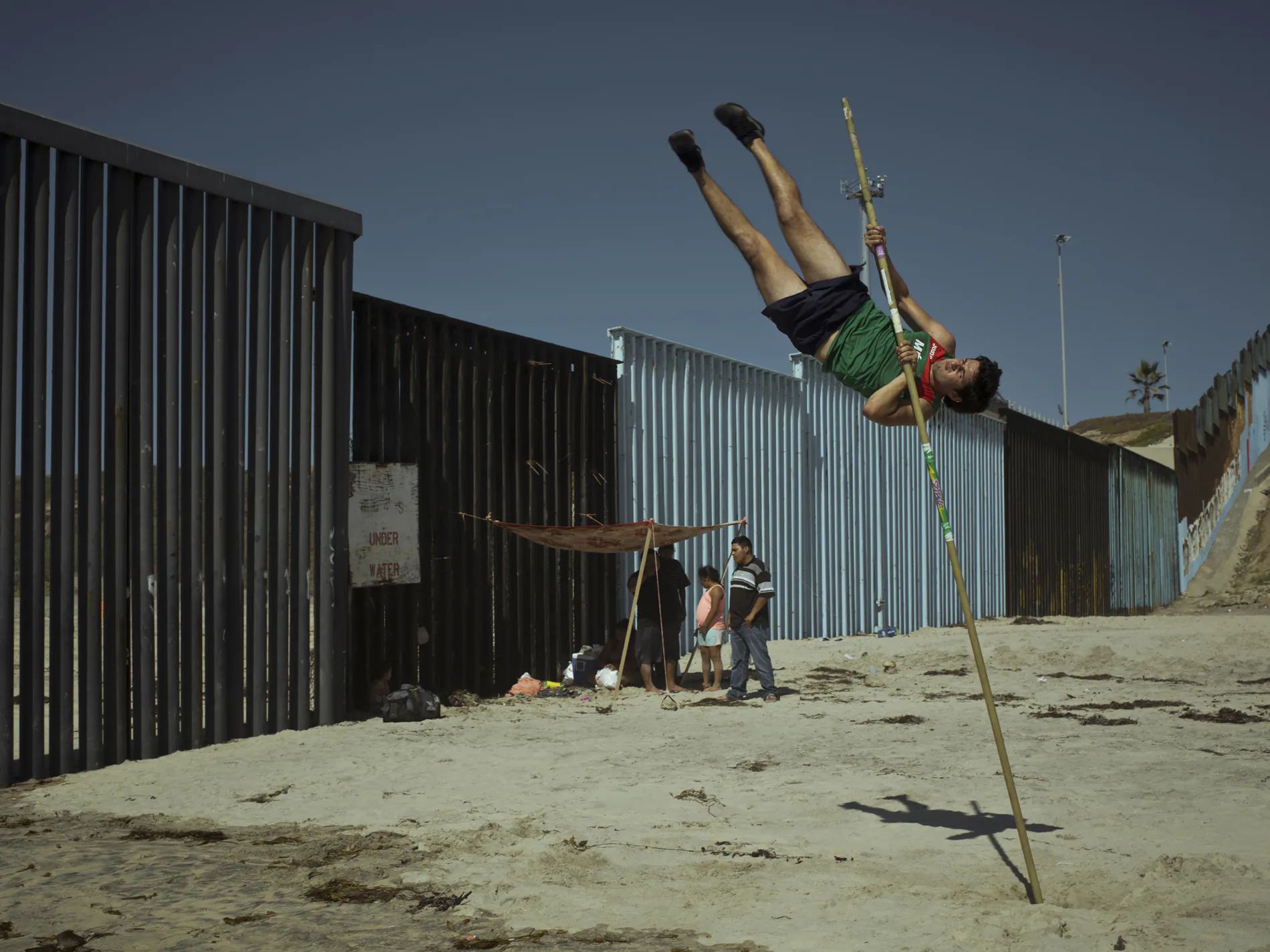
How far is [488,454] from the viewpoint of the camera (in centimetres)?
1310

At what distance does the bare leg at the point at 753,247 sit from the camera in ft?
20.3

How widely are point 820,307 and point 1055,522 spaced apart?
83.0 feet

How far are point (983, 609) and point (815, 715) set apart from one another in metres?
15.1

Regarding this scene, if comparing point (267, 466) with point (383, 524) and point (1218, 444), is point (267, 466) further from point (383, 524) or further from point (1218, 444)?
point (1218, 444)

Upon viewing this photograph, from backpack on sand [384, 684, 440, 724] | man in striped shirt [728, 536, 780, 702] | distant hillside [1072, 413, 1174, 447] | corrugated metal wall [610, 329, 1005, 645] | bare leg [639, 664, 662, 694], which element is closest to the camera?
backpack on sand [384, 684, 440, 724]

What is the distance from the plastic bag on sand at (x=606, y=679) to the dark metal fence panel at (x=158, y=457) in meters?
3.57

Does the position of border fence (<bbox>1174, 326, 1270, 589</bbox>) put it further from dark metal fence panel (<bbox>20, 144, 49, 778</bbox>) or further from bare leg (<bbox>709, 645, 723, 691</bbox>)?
dark metal fence panel (<bbox>20, 144, 49, 778</bbox>)

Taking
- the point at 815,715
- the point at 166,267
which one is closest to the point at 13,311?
the point at 166,267

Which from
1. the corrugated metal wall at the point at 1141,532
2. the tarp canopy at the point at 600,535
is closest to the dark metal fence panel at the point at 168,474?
the tarp canopy at the point at 600,535

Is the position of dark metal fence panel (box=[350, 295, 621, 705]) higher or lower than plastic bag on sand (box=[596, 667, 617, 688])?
higher

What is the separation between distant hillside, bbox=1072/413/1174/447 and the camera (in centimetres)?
7612

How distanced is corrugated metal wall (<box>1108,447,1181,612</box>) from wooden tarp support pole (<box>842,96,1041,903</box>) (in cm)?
2980

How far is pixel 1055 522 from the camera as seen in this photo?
96.1 ft

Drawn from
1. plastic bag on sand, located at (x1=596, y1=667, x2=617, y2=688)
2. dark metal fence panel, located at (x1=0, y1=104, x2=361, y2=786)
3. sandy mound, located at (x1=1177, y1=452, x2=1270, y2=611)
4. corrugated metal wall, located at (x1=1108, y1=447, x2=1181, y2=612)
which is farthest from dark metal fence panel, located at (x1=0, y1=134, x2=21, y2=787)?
corrugated metal wall, located at (x1=1108, y1=447, x2=1181, y2=612)
